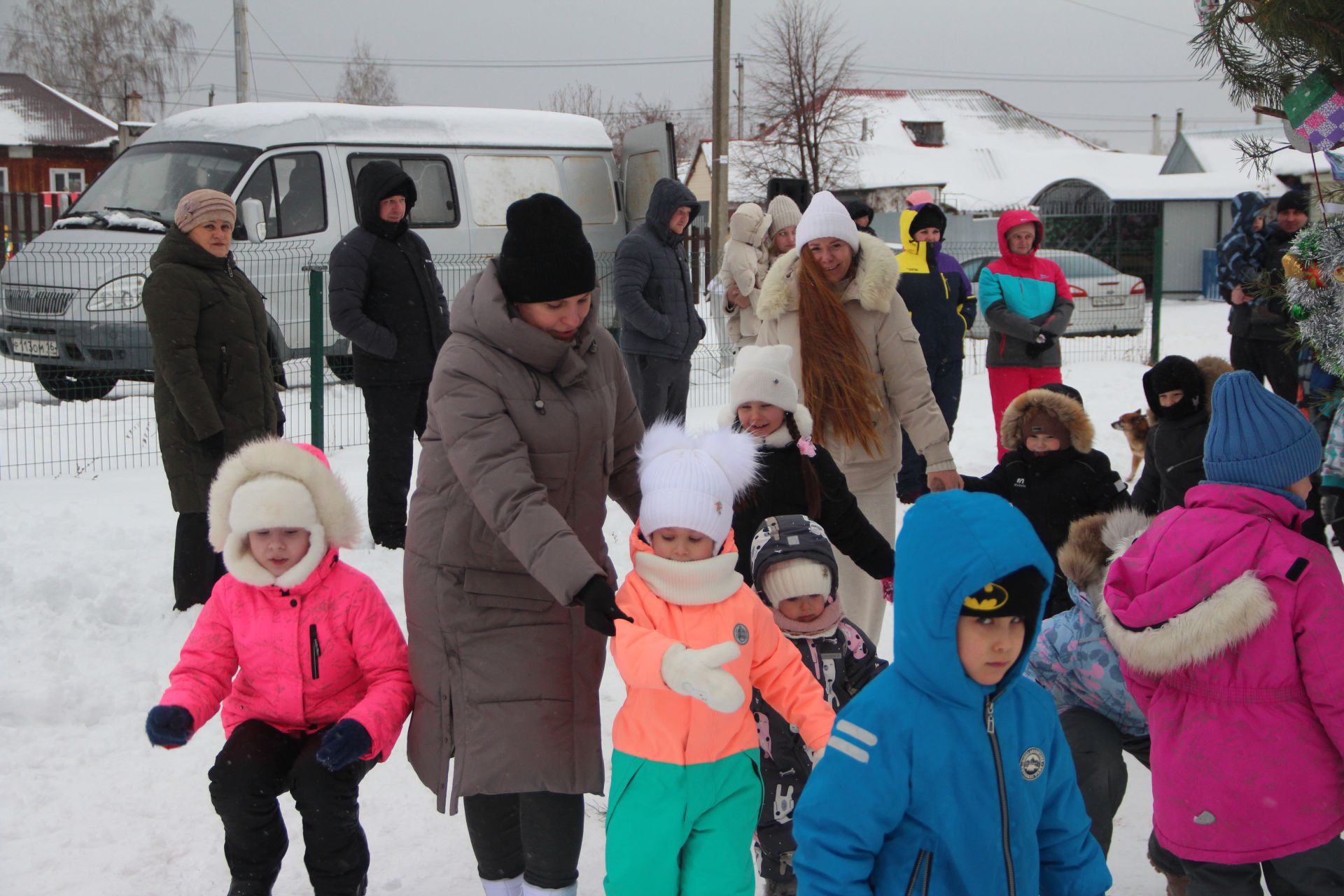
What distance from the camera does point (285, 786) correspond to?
3.07 m

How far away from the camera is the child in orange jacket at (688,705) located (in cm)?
277

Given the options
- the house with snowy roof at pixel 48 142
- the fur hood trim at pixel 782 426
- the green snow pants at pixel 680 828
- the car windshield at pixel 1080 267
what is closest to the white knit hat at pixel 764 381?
the fur hood trim at pixel 782 426

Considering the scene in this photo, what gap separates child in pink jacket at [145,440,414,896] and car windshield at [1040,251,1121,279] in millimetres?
16517

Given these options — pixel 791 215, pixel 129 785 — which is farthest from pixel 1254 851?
pixel 791 215

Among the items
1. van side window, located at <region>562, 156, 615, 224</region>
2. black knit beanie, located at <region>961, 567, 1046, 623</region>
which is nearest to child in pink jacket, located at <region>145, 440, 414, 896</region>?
black knit beanie, located at <region>961, 567, 1046, 623</region>

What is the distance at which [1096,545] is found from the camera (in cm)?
340

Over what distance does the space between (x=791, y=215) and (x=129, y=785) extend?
16.7 feet

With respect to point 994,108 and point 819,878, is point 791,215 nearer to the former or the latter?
point 819,878

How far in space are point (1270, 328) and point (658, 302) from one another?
4105mm

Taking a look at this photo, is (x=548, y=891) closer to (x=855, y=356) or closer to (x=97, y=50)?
(x=855, y=356)

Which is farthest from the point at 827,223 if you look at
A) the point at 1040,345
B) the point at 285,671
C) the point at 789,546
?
the point at 1040,345

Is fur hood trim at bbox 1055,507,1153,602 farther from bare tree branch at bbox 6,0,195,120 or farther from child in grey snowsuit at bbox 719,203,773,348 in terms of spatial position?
bare tree branch at bbox 6,0,195,120

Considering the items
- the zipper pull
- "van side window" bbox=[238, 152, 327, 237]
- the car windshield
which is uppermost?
"van side window" bbox=[238, 152, 327, 237]

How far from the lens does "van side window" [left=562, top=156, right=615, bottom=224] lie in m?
12.0
